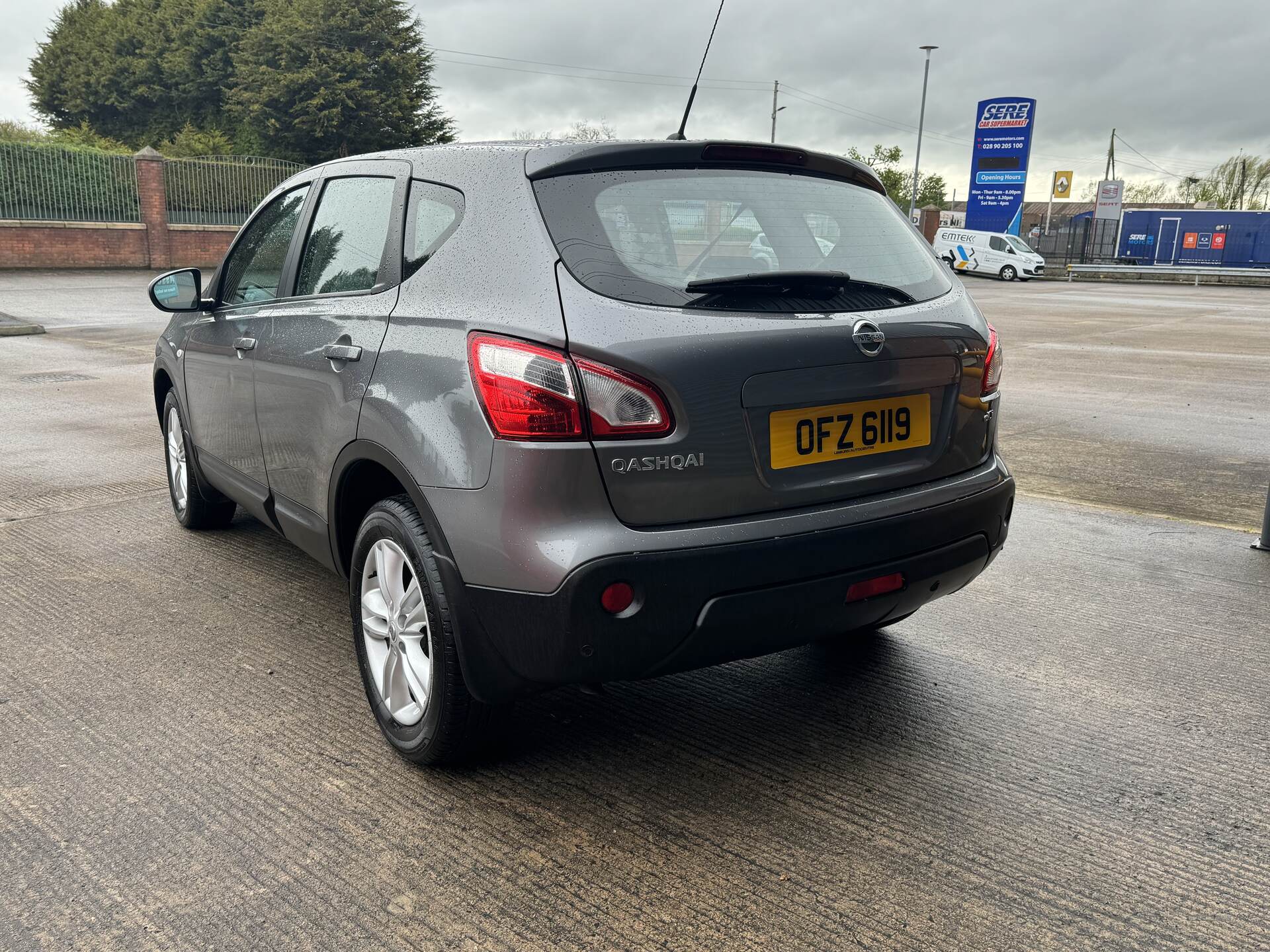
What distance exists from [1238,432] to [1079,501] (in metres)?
2.98

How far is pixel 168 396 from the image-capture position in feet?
16.7

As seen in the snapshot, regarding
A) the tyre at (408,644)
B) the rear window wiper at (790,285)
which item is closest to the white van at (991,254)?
the rear window wiper at (790,285)

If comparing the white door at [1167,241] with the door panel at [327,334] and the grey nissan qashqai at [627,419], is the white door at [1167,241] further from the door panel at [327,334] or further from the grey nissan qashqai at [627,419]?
the door panel at [327,334]

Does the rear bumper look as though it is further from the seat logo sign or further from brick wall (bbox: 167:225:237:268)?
the seat logo sign

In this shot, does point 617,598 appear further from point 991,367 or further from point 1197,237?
point 1197,237

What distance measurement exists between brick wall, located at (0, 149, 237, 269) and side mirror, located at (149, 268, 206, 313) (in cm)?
2430

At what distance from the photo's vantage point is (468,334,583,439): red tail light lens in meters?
2.31

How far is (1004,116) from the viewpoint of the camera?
41000mm

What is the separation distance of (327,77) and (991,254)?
89.0ft

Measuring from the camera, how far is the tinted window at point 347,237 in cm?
309

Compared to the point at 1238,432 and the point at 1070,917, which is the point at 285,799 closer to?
the point at 1070,917

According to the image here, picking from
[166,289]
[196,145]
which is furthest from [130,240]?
[166,289]

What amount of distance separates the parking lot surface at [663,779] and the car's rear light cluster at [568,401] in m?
0.98

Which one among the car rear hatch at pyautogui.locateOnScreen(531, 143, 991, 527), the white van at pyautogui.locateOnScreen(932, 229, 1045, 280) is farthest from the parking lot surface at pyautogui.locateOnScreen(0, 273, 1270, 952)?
the white van at pyautogui.locateOnScreen(932, 229, 1045, 280)
